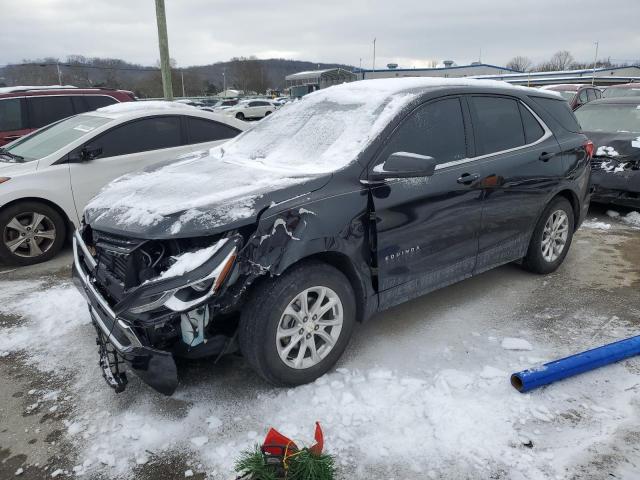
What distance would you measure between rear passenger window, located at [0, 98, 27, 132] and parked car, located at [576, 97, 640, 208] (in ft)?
28.6

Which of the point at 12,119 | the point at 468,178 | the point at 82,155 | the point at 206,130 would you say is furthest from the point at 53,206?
the point at 468,178

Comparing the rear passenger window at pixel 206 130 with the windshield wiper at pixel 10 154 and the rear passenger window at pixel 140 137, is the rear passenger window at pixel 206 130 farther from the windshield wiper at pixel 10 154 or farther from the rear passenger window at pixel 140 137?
the windshield wiper at pixel 10 154

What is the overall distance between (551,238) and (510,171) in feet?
3.55

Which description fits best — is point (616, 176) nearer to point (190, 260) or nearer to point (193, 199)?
point (193, 199)

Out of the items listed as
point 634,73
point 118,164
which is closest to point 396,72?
point 634,73

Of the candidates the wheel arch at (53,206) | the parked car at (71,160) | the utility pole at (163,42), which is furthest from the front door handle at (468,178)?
the utility pole at (163,42)

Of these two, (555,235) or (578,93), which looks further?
(578,93)

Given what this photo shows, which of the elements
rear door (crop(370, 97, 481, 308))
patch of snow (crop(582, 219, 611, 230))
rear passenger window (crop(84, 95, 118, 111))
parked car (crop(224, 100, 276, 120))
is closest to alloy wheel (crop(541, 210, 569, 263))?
rear door (crop(370, 97, 481, 308))

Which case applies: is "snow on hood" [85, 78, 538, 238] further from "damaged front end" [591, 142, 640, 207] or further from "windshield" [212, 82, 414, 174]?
"damaged front end" [591, 142, 640, 207]

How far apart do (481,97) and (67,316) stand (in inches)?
147

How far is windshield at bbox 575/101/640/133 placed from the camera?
7.18 m

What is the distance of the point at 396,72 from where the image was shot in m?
54.5

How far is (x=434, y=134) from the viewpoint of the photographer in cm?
348

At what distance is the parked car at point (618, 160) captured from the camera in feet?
21.1
